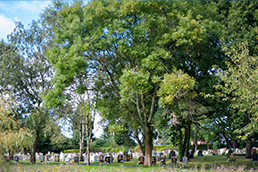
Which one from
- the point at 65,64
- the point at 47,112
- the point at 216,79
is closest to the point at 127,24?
the point at 65,64

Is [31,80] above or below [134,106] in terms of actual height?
above

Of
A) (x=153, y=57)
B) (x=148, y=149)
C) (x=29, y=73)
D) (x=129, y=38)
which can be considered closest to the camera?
(x=153, y=57)

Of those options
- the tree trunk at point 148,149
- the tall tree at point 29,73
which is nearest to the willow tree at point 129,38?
the tree trunk at point 148,149

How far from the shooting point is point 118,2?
48.4ft

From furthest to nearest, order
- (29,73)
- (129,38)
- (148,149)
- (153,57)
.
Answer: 1. (29,73)
2. (148,149)
3. (129,38)
4. (153,57)

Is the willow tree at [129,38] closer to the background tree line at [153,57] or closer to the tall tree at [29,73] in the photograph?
the background tree line at [153,57]

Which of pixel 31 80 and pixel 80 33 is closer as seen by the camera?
pixel 80 33

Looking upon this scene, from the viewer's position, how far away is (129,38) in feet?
46.4

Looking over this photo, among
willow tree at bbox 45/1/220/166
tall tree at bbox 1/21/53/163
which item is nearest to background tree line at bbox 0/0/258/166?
willow tree at bbox 45/1/220/166

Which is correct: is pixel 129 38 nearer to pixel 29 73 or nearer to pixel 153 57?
pixel 153 57

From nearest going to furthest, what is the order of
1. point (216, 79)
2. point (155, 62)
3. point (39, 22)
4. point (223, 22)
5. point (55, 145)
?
point (155, 62) → point (216, 79) → point (223, 22) → point (39, 22) → point (55, 145)

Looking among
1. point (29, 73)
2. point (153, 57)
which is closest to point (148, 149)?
point (153, 57)

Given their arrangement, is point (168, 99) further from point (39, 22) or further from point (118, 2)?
point (39, 22)

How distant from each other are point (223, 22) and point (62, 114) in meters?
17.2
